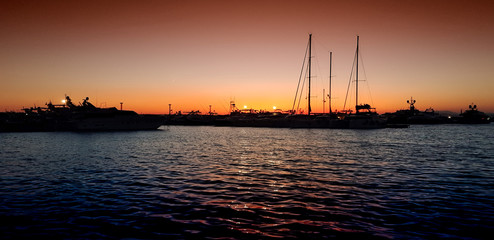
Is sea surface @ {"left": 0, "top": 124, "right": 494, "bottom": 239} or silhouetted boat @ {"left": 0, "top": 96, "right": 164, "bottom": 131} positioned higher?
silhouetted boat @ {"left": 0, "top": 96, "right": 164, "bottom": 131}

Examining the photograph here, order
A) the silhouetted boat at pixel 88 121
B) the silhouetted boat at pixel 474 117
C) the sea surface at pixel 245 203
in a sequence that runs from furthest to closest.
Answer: the silhouetted boat at pixel 474 117 → the silhouetted boat at pixel 88 121 → the sea surface at pixel 245 203

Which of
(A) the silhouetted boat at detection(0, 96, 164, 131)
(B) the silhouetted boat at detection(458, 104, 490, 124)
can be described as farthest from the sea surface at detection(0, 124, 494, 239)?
(B) the silhouetted boat at detection(458, 104, 490, 124)

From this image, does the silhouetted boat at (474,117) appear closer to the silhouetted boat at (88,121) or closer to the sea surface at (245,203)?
the silhouetted boat at (88,121)

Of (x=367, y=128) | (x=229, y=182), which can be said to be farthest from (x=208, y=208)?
(x=367, y=128)

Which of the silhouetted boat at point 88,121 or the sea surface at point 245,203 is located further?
the silhouetted boat at point 88,121

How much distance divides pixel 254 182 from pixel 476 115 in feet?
741

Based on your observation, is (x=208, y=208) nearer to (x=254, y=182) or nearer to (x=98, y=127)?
(x=254, y=182)

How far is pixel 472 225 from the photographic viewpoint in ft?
32.8

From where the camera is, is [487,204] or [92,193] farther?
[92,193]

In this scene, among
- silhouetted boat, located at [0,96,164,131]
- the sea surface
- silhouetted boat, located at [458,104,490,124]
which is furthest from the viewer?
silhouetted boat, located at [458,104,490,124]

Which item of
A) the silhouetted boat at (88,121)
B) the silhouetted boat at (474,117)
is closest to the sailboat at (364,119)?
the silhouetted boat at (88,121)

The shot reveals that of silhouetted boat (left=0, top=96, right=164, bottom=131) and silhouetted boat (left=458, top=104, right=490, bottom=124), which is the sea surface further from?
silhouetted boat (left=458, top=104, right=490, bottom=124)

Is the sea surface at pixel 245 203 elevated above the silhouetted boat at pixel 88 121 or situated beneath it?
situated beneath

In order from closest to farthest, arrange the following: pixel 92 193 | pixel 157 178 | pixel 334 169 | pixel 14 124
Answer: pixel 92 193, pixel 157 178, pixel 334 169, pixel 14 124
